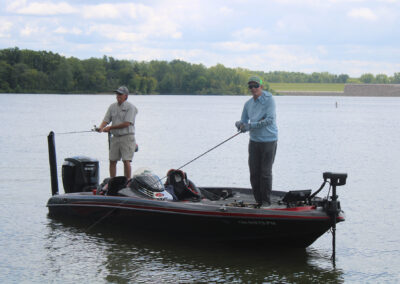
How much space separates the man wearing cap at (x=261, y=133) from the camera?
26.6ft

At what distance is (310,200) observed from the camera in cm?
803

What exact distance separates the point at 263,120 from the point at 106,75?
154 m

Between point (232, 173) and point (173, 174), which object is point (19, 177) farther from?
point (173, 174)

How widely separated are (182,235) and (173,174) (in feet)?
2.97

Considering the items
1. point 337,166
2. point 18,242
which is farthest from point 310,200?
point 337,166

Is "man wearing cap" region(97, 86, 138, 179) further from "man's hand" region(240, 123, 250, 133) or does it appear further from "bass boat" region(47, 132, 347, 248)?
"man's hand" region(240, 123, 250, 133)

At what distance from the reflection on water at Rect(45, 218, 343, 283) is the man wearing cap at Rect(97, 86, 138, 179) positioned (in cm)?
153

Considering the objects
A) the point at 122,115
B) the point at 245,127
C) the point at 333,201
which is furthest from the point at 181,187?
the point at 333,201

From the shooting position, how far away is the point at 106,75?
158750 millimetres

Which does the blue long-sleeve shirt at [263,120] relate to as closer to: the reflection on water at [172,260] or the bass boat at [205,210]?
the bass boat at [205,210]

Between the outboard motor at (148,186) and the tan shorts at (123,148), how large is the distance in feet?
4.66

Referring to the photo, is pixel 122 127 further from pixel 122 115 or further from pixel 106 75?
pixel 106 75

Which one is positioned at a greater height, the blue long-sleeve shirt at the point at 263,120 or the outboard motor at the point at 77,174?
the blue long-sleeve shirt at the point at 263,120

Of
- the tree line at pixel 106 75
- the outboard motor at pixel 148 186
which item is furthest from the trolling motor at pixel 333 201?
the tree line at pixel 106 75
